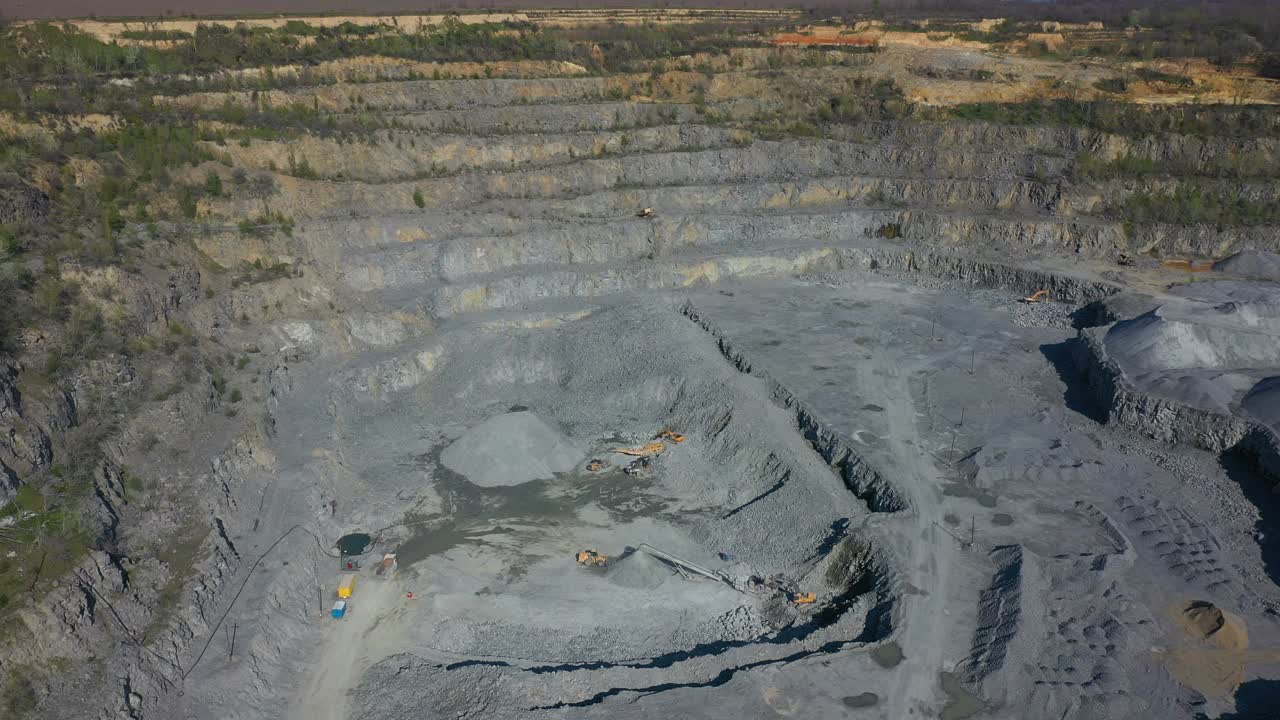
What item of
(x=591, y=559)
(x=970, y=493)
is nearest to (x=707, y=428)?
(x=591, y=559)

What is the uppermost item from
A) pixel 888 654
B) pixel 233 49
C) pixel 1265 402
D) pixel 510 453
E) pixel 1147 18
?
pixel 1147 18

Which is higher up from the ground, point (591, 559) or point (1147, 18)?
point (1147, 18)

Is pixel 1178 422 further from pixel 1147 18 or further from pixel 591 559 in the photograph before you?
pixel 1147 18

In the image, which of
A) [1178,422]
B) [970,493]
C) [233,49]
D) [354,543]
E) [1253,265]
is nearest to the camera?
[354,543]

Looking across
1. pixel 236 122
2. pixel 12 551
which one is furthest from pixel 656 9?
pixel 12 551

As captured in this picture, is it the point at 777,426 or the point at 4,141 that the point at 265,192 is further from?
the point at 777,426

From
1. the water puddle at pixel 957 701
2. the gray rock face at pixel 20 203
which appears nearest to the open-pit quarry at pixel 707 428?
the water puddle at pixel 957 701

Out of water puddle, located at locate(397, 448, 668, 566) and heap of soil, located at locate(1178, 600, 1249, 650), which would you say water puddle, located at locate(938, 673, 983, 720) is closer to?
heap of soil, located at locate(1178, 600, 1249, 650)

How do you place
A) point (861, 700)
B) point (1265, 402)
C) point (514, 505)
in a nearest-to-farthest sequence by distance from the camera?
point (861, 700) < point (514, 505) < point (1265, 402)
